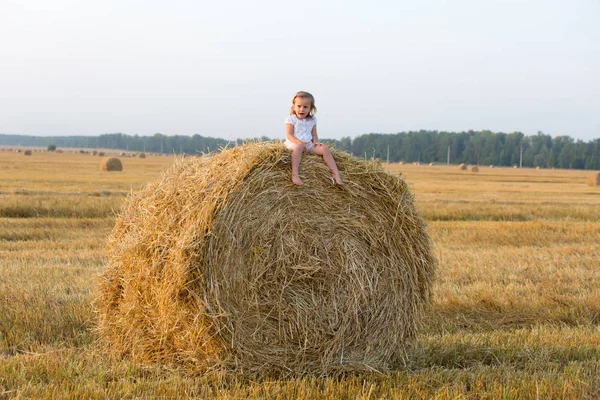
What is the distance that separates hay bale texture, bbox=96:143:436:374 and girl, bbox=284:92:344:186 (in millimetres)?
87

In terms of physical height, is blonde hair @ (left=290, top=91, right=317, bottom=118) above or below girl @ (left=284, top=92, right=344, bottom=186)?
above

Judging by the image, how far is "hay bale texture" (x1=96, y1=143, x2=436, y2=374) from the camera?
5.20 meters

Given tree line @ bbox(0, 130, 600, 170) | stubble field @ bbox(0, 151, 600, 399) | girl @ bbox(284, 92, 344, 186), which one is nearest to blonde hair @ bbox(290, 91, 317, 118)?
girl @ bbox(284, 92, 344, 186)

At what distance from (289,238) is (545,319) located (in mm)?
3757

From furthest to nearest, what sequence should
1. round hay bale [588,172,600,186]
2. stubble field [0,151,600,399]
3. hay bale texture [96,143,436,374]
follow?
round hay bale [588,172,600,186], hay bale texture [96,143,436,374], stubble field [0,151,600,399]

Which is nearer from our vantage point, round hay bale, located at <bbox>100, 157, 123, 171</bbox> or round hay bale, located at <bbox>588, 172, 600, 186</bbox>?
round hay bale, located at <bbox>100, 157, 123, 171</bbox>

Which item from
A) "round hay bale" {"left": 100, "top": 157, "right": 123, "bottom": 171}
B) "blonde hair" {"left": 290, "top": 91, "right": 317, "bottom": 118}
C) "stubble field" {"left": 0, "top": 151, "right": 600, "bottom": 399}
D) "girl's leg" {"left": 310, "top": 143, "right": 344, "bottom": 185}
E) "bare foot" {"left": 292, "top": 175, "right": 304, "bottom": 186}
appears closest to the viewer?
"stubble field" {"left": 0, "top": 151, "right": 600, "bottom": 399}

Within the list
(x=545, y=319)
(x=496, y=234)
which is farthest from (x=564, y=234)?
(x=545, y=319)

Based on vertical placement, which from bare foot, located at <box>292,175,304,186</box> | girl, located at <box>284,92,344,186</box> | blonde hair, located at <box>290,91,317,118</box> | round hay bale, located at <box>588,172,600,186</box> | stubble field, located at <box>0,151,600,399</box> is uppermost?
blonde hair, located at <box>290,91,317,118</box>

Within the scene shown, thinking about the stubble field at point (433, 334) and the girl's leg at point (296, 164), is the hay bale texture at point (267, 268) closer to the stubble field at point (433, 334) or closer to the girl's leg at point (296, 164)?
the girl's leg at point (296, 164)

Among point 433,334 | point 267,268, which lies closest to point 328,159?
point 267,268

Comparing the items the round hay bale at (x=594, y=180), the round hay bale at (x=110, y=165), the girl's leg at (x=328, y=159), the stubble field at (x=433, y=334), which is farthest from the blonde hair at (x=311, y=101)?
the round hay bale at (x=594, y=180)

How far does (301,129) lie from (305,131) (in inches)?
1.5

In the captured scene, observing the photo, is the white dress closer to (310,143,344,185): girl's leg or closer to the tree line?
(310,143,344,185): girl's leg
